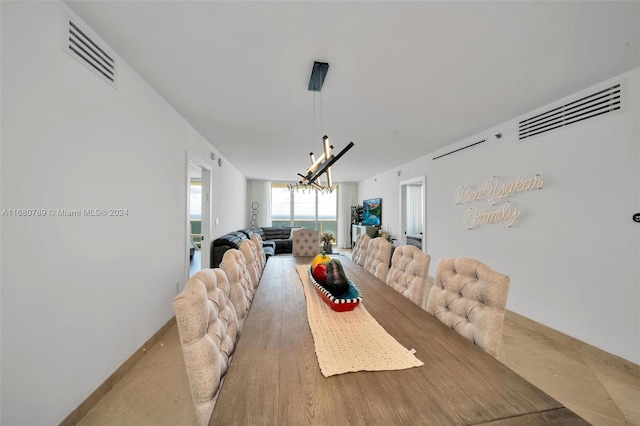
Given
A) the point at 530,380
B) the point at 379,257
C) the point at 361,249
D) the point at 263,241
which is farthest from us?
the point at 263,241

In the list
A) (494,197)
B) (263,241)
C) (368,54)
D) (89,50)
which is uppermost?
(368,54)

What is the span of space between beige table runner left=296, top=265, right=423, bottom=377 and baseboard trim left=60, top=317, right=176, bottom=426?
1633mm

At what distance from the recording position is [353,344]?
1060mm

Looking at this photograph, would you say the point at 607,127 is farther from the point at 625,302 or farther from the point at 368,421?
the point at 368,421

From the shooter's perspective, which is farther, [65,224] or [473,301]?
[65,224]

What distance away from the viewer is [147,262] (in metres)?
2.33

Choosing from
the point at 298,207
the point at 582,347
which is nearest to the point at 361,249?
the point at 582,347

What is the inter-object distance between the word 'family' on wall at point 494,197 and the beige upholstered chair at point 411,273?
6.99 ft

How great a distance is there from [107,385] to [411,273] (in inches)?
95.1

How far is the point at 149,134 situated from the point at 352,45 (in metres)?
2.04

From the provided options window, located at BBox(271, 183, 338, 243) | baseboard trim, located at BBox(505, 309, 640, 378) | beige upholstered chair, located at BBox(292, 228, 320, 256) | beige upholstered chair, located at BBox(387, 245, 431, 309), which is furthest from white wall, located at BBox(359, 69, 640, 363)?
window, located at BBox(271, 183, 338, 243)

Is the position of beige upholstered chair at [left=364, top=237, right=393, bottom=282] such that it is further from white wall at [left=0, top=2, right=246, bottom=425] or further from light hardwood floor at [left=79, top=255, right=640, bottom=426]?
white wall at [left=0, top=2, right=246, bottom=425]

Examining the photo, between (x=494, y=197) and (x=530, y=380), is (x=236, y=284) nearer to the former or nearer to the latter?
(x=530, y=380)

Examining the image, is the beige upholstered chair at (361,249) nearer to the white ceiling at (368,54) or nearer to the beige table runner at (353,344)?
the beige table runner at (353,344)
